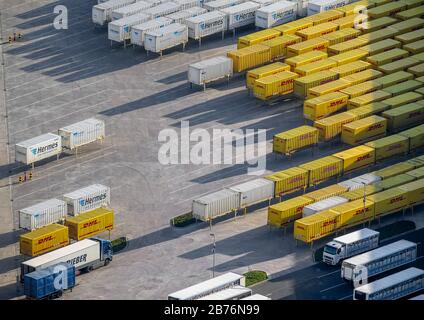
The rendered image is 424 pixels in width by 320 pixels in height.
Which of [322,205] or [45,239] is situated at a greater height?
[322,205]

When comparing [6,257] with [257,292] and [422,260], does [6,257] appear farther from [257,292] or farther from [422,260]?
[422,260]

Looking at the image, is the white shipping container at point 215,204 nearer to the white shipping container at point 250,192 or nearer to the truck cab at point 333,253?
the white shipping container at point 250,192

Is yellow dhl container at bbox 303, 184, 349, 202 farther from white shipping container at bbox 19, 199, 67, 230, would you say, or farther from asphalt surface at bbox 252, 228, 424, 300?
white shipping container at bbox 19, 199, 67, 230

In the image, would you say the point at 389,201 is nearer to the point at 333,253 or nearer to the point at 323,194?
the point at 323,194

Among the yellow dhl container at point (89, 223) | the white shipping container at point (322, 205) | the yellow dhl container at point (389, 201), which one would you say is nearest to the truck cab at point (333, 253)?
the white shipping container at point (322, 205)

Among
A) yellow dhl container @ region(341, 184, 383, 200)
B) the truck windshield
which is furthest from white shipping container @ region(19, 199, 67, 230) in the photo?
yellow dhl container @ region(341, 184, 383, 200)

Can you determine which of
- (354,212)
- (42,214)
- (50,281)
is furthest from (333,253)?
(42,214)
